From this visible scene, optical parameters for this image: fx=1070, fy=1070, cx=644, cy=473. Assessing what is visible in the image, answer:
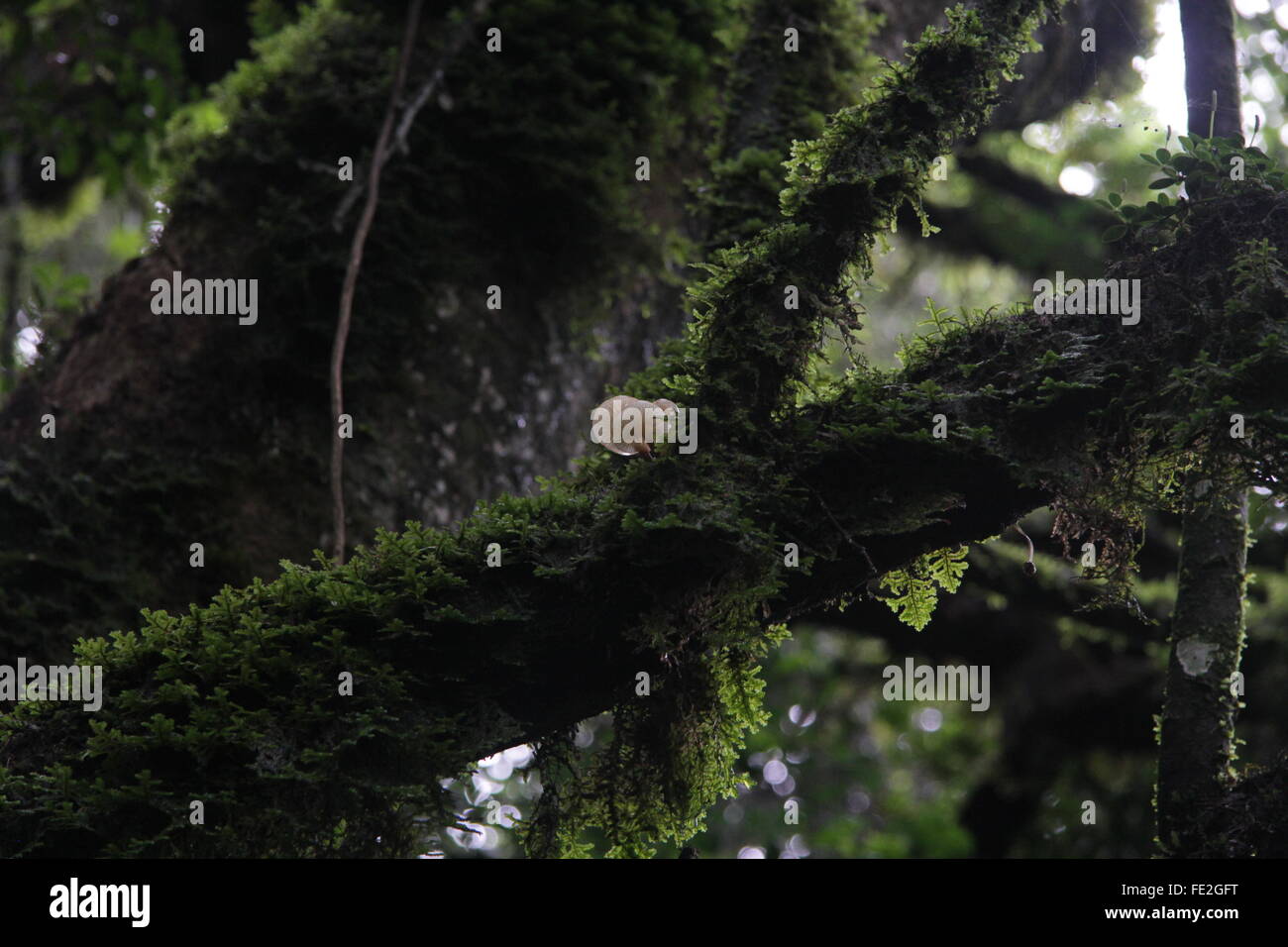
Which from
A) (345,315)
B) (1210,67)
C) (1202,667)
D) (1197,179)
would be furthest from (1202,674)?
(345,315)

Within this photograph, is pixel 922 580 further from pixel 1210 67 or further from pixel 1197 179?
pixel 1210 67

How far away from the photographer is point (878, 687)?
29.7 ft

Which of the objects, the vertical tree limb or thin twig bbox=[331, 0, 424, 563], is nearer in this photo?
the vertical tree limb

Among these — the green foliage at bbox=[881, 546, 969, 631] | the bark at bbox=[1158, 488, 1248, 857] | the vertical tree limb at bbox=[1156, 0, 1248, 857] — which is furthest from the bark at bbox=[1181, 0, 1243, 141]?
the green foliage at bbox=[881, 546, 969, 631]

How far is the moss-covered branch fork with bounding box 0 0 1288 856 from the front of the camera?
2.07 m

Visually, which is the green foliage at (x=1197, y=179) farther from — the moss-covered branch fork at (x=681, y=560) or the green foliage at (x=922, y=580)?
the green foliage at (x=922, y=580)

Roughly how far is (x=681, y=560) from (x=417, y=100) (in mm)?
2188

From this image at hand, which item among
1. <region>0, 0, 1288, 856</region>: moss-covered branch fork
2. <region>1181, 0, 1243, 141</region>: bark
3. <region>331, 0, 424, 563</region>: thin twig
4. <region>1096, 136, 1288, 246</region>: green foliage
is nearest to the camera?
<region>0, 0, 1288, 856</region>: moss-covered branch fork

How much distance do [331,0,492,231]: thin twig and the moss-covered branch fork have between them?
155 centimetres

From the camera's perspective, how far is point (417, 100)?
A: 359 centimetres

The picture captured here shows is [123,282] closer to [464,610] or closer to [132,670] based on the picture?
[132,670]

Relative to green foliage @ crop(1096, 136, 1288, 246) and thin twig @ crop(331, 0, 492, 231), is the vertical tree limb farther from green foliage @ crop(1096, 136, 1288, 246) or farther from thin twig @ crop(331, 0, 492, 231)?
thin twig @ crop(331, 0, 492, 231)

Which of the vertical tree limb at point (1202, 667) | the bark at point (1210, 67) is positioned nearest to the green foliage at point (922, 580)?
the vertical tree limb at point (1202, 667)
